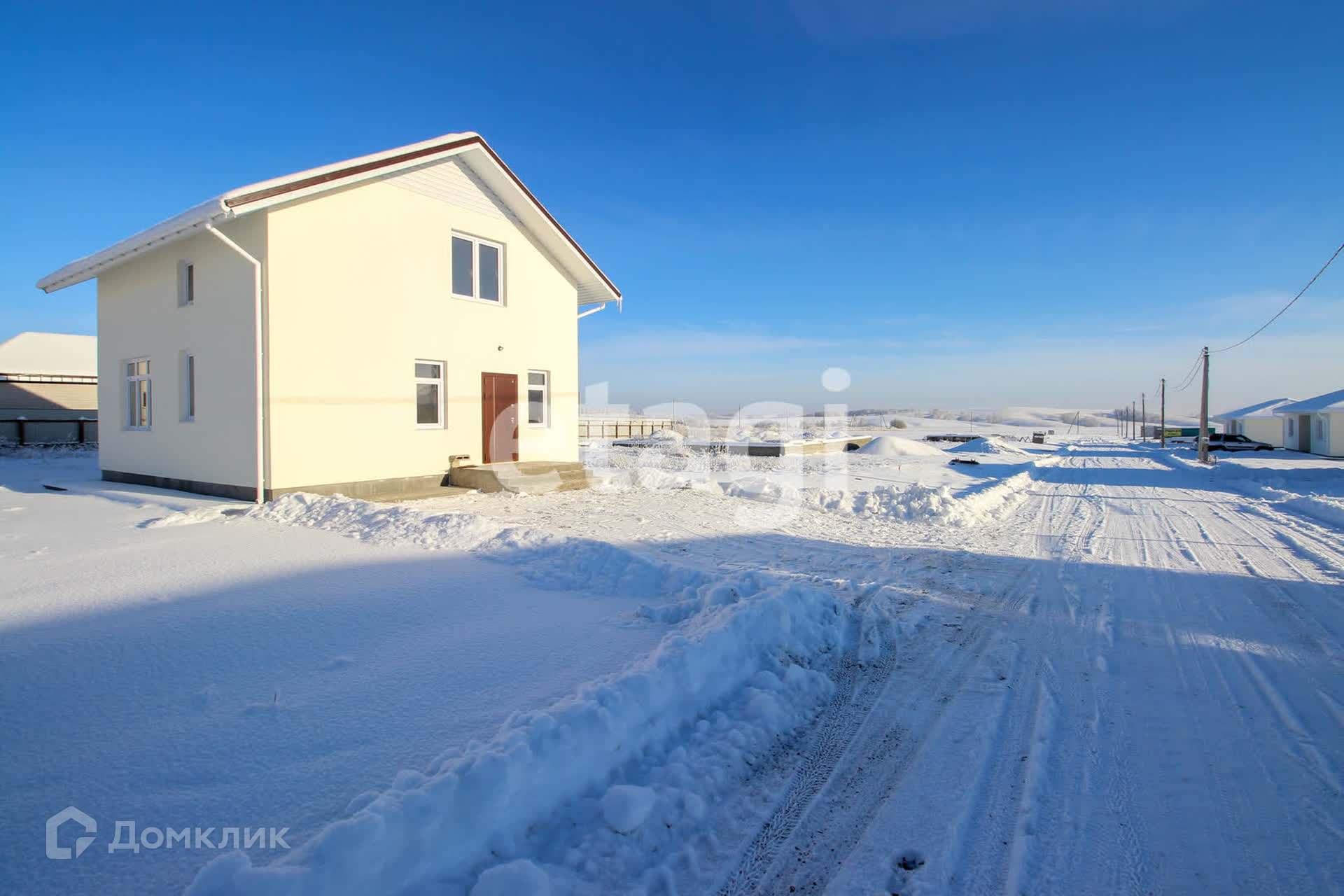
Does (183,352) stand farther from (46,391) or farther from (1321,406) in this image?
(1321,406)

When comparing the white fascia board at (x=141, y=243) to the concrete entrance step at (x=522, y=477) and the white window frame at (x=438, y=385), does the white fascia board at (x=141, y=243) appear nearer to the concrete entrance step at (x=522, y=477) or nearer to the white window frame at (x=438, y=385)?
the white window frame at (x=438, y=385)

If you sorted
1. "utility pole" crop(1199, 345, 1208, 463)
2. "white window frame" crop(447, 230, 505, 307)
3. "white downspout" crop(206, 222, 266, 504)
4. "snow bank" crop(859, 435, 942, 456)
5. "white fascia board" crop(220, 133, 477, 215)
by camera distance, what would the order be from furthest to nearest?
"snow bank" crop(859, 435, 942, 456), "utility pole" crop(1199, 345, 1208, 463), "white window frame" crop(447, 230, 505, 307), "white downspout" crop(206, 222, 266, 504), "white fascia board" crop(220, 133, 477, 215)

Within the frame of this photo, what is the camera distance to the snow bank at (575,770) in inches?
91.1

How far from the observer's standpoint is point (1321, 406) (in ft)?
105

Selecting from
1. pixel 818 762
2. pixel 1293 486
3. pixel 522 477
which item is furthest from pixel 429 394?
pixel 1293 486

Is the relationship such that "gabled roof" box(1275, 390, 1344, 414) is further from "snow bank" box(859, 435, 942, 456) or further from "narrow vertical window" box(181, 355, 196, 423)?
"narrow vertical window" box(181, 355, 196, 423)

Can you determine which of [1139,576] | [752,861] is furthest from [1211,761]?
[1139,576]

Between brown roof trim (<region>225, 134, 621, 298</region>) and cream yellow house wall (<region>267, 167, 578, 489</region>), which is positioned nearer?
brown roof trim (<region>225, 134, 621, 298</region>)

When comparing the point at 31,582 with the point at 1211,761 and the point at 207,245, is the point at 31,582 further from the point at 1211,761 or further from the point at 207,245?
the point at 1211,761

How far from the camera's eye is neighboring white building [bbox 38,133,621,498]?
10711mm

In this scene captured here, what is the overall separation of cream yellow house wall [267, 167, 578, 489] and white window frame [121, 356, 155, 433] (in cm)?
481

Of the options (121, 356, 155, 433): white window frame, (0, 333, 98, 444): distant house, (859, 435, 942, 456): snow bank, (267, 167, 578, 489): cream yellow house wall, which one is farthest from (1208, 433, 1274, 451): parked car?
(0, 333, 98, 444): distant house

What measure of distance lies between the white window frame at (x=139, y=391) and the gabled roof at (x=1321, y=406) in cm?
4631

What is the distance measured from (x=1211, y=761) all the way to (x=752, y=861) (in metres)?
2.82
